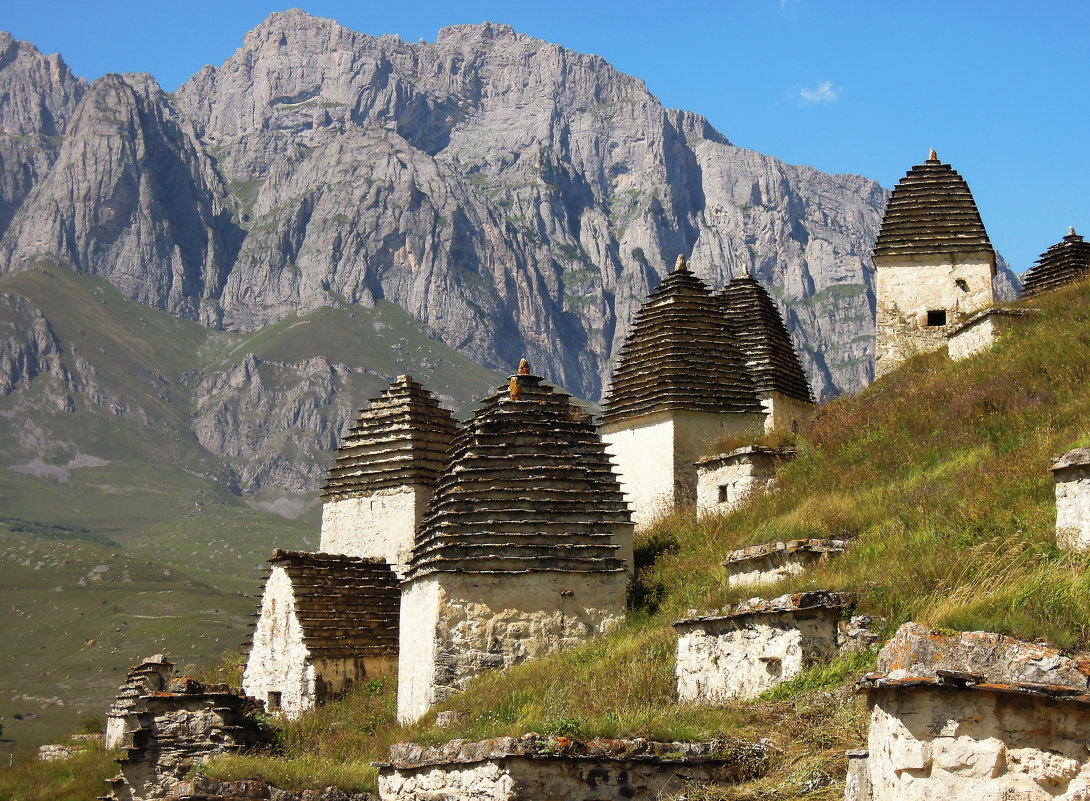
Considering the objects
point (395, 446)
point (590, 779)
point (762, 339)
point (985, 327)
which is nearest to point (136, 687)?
point (395, 446)

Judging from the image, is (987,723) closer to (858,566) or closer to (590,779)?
(590,779)

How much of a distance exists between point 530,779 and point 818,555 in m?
7.53

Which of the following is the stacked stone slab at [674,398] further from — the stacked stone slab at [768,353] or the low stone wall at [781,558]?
the low stone wall at [781,558]

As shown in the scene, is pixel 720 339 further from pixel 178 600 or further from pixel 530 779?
pixel 178 600

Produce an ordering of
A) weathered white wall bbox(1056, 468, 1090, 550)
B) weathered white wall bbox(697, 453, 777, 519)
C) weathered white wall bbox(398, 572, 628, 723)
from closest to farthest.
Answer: weathered white wall bbox(1056, 468, 1090, 550) < weathered white wall bbox(398, 572, 628, 723) < weathered white wall bbox(697, 453, 777, 519)

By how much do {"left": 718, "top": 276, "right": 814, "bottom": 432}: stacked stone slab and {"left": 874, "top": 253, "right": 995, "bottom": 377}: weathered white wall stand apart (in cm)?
270

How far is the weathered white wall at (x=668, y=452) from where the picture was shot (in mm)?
32125

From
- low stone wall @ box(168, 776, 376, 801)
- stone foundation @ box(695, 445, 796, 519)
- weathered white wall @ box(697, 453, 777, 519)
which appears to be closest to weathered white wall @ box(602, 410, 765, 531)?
weathered white wall @ box(697, 453, 777, 519)

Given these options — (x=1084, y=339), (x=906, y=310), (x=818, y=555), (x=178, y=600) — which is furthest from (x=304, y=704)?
(x=178, y=600)

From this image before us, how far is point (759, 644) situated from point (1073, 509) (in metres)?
3.95

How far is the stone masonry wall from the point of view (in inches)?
1254

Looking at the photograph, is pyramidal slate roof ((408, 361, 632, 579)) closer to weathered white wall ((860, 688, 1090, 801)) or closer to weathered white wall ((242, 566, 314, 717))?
weathered white wall ((242, 566, 314, 717))

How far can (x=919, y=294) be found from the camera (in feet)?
128

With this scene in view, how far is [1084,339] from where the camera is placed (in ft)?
82.6
